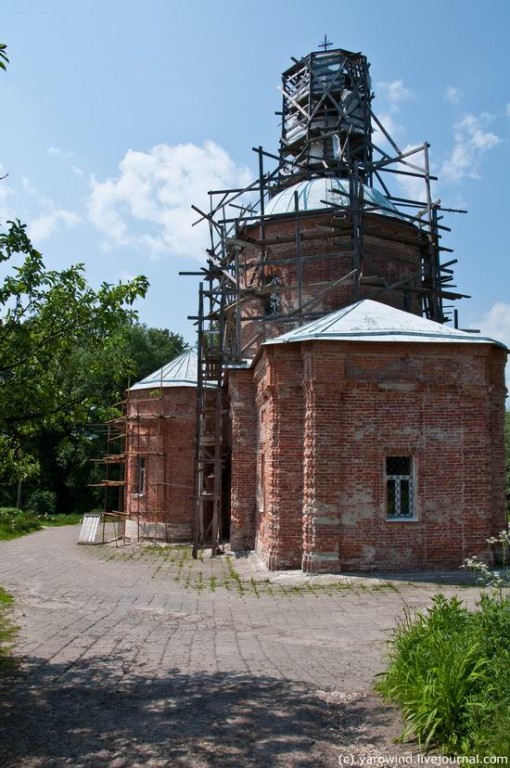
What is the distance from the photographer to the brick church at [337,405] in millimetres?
13062

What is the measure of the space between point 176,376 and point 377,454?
10979 millimetres

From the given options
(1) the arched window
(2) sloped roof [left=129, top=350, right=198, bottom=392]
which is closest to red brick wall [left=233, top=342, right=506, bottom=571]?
(1) the arched window

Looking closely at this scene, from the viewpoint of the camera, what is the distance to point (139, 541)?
21703 mm

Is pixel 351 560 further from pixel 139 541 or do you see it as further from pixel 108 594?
pixel 139 541

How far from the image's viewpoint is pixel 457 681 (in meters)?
4.85

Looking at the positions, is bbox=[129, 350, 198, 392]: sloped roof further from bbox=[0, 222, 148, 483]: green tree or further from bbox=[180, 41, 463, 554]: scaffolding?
bbox=[0, 222, 148, 483]: green tree

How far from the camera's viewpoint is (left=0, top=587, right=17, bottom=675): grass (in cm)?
702

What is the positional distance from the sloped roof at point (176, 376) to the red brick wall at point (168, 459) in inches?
9.0

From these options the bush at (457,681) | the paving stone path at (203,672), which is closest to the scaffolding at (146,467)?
the paving stone path at (203,672)

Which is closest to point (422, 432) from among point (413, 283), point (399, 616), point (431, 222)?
point (399, 616)

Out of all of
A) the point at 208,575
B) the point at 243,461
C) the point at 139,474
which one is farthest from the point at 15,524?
the point at 208,575

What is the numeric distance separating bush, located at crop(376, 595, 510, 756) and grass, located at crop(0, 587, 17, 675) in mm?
3949

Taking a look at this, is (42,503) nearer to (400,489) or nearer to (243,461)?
(243,461)

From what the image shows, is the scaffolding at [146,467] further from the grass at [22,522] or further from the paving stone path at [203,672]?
the paving stone path at [203,672]
